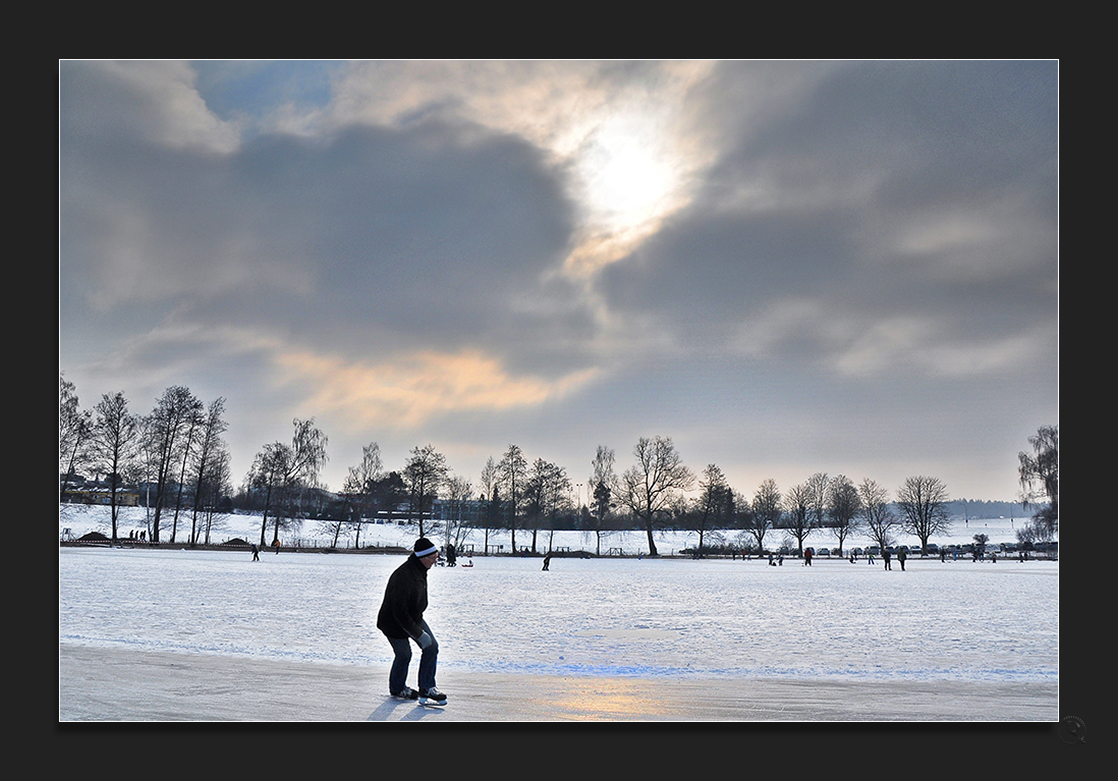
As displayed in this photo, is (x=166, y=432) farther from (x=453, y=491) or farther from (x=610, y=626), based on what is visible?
(x=610, y=626)

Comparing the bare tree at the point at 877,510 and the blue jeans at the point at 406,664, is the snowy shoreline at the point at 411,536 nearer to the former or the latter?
the bare tree at the point at 877,510

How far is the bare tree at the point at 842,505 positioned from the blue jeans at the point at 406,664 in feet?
267

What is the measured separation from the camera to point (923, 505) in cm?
7894

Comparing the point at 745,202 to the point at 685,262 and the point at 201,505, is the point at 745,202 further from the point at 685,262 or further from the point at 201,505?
the point at 201,505

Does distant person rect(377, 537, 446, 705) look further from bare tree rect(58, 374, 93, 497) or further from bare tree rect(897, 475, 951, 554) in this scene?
bare tree rect(897, 475, 951, 554)

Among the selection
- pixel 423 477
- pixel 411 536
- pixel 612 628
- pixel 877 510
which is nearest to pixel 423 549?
pixel 612 628

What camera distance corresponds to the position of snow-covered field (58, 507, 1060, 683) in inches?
396

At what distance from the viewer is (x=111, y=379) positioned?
16.5 m

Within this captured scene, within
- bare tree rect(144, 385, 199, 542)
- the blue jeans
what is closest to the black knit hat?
the blue jeans

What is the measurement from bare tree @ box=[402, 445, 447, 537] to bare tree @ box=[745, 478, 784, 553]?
37599 millimetres

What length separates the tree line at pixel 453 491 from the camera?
150ft

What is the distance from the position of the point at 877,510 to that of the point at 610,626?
80809 mm

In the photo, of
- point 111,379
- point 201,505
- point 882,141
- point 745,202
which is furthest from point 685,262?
point 201,505
